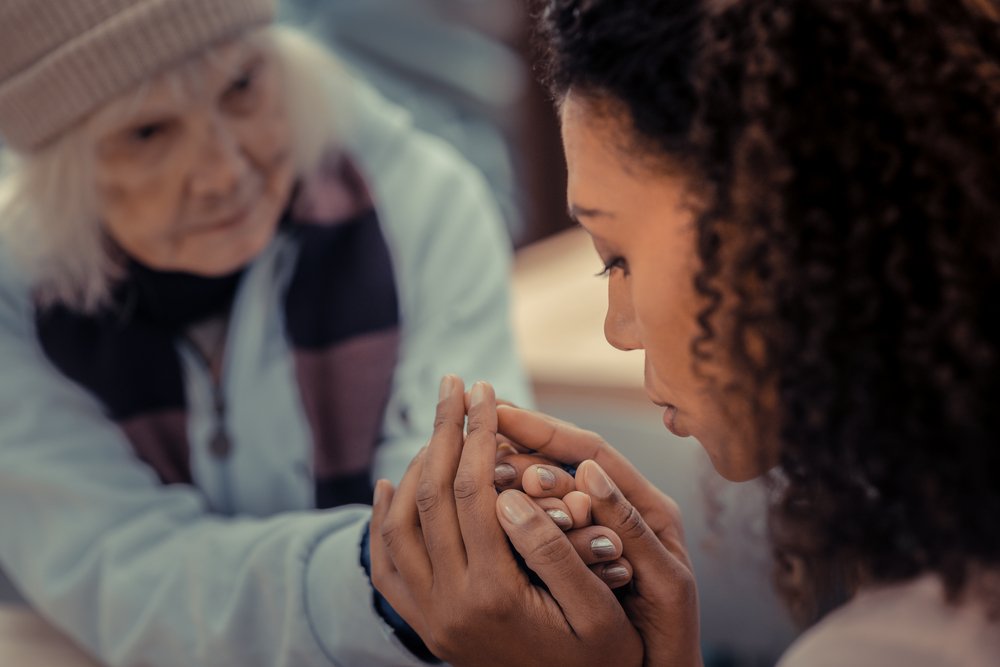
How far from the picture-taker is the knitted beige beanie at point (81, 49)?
0.75 m

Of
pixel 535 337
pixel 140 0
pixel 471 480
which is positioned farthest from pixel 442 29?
pixel 471 480

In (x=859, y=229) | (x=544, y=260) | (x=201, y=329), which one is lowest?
(x=544, y=260)

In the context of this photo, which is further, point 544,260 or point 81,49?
point 544,260

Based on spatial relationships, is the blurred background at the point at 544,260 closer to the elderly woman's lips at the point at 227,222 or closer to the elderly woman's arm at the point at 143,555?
the elderly woman's arm at the point at 143,555

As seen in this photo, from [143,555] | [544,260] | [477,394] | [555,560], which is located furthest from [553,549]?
[544,260]

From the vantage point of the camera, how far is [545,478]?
22.0 inches

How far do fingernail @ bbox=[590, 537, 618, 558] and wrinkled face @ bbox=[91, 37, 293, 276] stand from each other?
47 cm

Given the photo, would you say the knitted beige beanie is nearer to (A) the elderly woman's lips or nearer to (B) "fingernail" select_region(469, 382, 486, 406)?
(A) the elderly woman's lips

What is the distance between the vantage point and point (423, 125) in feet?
5.87

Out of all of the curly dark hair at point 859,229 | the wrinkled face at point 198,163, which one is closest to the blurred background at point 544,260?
the curly dark hair at point 859,229

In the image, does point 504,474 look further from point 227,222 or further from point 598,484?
point 227,222

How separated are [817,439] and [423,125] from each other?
144 cm

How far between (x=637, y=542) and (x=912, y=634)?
16cm

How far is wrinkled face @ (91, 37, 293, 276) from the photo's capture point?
0.81 meters
